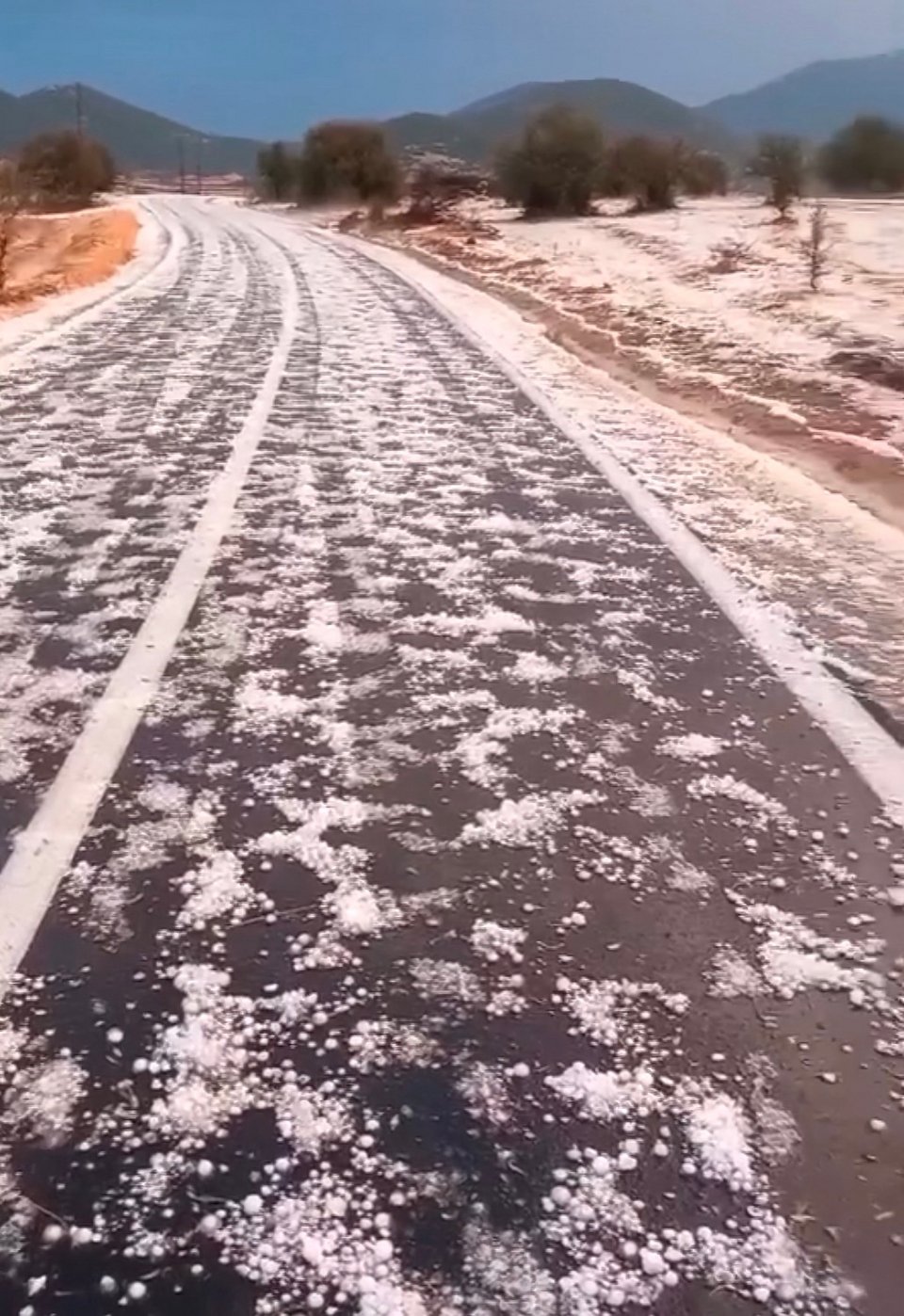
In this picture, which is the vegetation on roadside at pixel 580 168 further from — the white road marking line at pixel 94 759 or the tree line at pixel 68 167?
the white road marking line at pixel 94 759

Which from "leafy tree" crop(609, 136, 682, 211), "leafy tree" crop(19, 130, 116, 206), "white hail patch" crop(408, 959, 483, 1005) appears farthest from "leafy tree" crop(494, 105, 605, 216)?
"white hail patch" crop(408, 959, 483, 1005)

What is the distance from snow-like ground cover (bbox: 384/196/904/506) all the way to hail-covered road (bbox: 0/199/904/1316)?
4561 mm

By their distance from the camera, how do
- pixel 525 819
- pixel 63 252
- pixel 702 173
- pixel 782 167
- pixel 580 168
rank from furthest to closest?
pixel 702 173
pixel 580 168
pixel 782 167
pixel 63 252
pixel 525 819

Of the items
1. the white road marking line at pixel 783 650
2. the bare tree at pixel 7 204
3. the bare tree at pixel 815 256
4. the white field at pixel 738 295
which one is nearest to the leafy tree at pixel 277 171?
the white field at pixel 738 295

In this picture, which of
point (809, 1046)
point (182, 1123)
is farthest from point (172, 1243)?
point (809, 1046)

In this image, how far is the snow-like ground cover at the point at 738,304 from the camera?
10.9 m

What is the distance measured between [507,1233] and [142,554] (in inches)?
176

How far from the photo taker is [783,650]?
204 inches

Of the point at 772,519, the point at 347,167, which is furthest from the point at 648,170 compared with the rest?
the point at 772,519

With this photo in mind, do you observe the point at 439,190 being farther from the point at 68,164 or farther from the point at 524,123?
the point at 68,164

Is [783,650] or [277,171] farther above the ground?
[277,171]

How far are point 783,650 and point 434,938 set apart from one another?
8.15ft

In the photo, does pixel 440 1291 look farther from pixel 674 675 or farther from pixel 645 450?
pixel 645 450

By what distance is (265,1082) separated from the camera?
2652 mm
